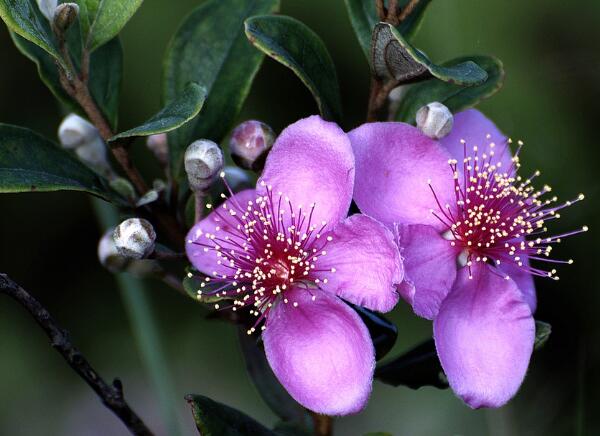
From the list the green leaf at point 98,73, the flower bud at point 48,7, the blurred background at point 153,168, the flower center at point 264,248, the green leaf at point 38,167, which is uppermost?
the flower bud at point 48,7

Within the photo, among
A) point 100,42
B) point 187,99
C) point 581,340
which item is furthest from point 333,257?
point 581,340

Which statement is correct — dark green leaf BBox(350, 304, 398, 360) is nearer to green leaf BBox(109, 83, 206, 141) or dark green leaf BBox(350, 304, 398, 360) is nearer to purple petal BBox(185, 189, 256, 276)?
purple petal BBox(185, 189, 256, 276)

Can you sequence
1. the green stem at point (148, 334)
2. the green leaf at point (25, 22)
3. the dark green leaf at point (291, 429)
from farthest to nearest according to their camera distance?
the green stem at point (148, 334), the dark green leaf at point (291, 429), the green leaf at point (25, 22)

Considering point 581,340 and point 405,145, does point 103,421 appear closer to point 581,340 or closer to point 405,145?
point 581,340

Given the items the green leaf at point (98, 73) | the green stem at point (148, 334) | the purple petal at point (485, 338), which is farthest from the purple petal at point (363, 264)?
the green stem at point (148, 334)

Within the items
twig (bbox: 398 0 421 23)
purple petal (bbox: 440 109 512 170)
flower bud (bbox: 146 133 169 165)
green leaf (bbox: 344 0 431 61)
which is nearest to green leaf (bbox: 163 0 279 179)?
flower bud (bbox: 146 133 169 165)

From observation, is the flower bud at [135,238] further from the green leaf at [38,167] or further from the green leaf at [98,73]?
the green leaf at [98,73]
